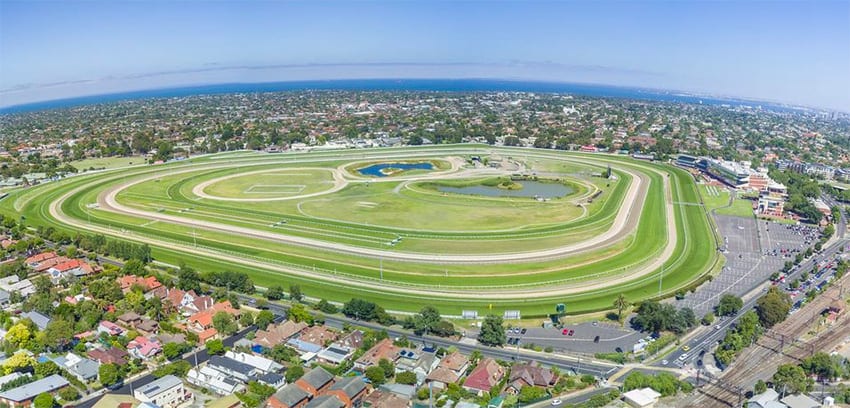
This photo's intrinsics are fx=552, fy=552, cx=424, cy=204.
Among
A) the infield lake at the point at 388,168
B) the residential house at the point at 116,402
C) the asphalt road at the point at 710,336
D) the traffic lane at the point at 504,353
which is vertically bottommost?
the traffic lane at the point at 504,353

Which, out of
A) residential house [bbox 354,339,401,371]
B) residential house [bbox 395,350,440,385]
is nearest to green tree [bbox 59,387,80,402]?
residential house [bbox 354,339,401,371]

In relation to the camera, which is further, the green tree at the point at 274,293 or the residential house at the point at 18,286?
the residential house at the point at 18,286

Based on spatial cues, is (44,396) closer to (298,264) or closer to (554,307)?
(298,264)

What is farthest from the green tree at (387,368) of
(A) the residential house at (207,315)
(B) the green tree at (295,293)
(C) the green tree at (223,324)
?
(A) the residential house at (207,315)

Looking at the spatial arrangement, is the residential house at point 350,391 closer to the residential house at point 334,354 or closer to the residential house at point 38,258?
the residential house at point 334,354

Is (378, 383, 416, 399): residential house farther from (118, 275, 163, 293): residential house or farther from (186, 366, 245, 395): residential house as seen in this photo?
(118, 275, 163, 293): residential house

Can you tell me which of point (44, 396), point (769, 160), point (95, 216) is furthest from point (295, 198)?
point (769, 160)

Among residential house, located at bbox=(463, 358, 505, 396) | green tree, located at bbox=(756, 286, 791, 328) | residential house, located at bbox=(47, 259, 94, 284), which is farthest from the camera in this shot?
residential house, located at bbox=(47, 259, 94, 284)
